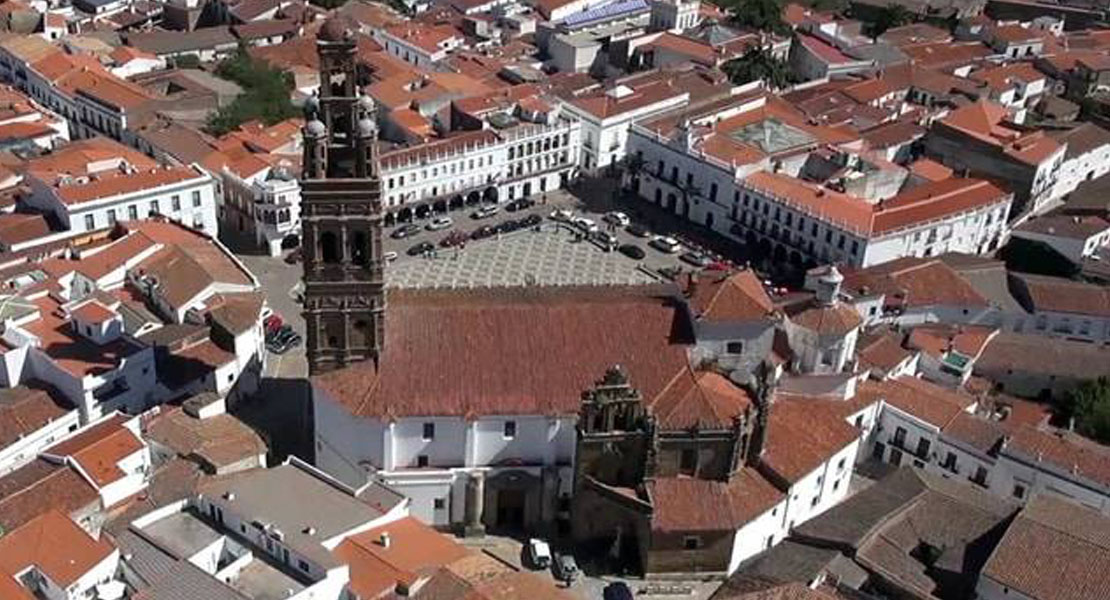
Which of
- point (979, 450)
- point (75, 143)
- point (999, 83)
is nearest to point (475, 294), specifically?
point (979, 450)

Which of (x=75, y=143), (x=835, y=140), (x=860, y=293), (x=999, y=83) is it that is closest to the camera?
(x=860, y=293)

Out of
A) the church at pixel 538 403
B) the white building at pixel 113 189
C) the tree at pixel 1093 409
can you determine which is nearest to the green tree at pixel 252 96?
the white building at pixel 113 189

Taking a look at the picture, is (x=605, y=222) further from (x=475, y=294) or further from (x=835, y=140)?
(x=475, y=294)

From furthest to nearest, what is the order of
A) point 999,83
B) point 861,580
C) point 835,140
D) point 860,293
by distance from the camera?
point 999,83, point 835,140, point 860,293, point 861,580

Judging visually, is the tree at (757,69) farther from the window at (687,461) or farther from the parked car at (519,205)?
the window at (687,461)

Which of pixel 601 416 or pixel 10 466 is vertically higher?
pixel 601 416

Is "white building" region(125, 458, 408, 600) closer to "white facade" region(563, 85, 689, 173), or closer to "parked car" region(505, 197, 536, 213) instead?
"parked car" region(505, 197, 536, 213)

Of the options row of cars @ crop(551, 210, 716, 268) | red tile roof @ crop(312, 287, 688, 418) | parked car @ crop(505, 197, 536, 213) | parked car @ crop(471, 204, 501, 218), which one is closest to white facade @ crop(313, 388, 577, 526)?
red tile roof @ crop(312, 287, 688, 418)
